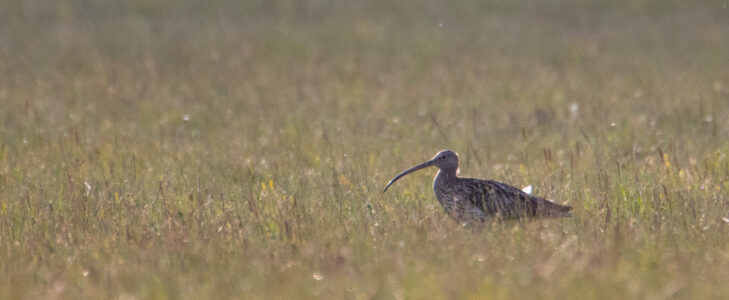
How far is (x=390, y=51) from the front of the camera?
17484mm

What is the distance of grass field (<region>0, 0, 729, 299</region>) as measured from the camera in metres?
5.51

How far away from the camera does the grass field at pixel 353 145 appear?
18.1 feet

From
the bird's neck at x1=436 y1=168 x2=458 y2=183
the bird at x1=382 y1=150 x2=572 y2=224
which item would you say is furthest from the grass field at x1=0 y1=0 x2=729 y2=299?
the bird's neck at x1=436 y1=168 x2=458 y2=183

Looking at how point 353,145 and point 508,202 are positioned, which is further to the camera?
point 353,145

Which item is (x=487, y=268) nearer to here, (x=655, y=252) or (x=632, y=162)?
(x=655, y=252)

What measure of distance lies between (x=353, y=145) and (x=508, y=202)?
343 cm

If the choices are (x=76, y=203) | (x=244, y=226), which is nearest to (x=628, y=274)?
(x=244, y=226)

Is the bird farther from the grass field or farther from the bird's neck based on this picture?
the grass field

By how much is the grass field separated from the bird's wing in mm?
185

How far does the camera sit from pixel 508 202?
6.91 meters

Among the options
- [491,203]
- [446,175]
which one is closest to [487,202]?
[491,203]

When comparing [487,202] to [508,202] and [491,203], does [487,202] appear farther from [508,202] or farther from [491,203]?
[508,202]

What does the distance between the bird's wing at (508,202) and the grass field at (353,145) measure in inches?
7.3

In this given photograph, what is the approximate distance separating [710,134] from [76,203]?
652 cm
